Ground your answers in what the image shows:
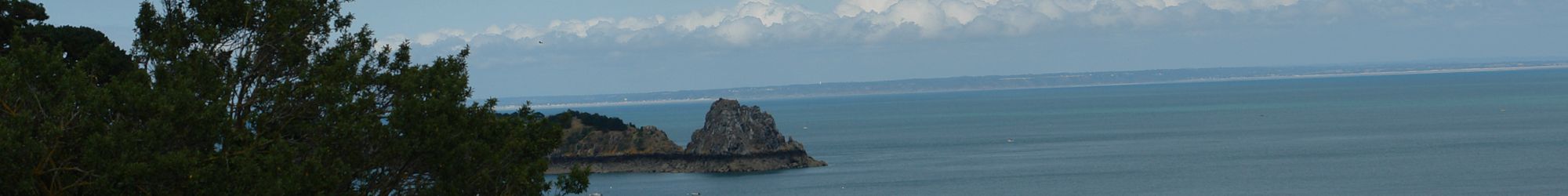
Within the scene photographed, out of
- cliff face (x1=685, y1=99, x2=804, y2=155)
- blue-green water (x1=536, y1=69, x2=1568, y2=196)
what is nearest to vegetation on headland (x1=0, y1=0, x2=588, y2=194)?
blue-green water (x1=536, y1=69, x2=1568, y2=196)

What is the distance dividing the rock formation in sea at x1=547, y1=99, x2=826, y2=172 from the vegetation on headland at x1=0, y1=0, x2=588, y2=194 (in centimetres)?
6713

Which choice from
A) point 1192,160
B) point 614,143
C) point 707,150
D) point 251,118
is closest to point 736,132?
point 707,150

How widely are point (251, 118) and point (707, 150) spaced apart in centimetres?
7273

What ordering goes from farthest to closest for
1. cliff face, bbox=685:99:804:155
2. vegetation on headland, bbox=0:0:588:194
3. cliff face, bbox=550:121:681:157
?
1. cliff face, bbox=550:121:681:157
2. cliff face, bbox=685:99:804:155
3. vegetation on headland, bbox=0:0:588:194

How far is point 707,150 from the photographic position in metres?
91.8

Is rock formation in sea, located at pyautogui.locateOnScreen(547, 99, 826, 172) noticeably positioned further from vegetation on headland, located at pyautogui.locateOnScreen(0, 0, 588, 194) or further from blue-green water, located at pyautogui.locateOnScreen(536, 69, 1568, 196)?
vegetation on headland, located at pyautogui.locateOnScreen(0, 0, 588, 194)

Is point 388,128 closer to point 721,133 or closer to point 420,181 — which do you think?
point 420,181

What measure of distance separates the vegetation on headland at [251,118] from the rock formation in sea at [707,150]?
220ft

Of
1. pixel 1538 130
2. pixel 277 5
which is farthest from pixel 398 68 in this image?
pixel 1538 130

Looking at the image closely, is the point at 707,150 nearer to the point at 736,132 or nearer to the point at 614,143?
the point at 736,132

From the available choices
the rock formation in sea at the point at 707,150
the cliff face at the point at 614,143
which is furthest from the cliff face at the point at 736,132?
the cliff face at the point at 614,143

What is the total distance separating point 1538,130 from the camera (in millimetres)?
115500

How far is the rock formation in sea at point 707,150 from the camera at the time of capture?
298ft

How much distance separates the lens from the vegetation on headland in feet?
55.7
